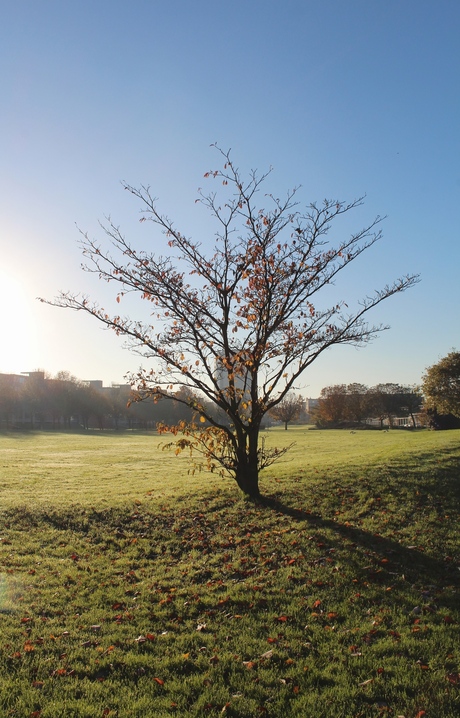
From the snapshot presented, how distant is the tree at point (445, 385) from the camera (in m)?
38.6

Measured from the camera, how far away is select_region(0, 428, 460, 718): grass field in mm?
5016

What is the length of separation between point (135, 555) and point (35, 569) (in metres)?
1.93

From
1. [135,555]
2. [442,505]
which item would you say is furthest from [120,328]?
[442,505]

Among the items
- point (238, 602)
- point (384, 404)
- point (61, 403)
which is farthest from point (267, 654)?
point (61, 403)

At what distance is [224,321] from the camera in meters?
13.9

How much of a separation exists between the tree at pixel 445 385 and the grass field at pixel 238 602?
25.3 metres

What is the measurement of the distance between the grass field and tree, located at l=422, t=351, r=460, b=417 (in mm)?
25273

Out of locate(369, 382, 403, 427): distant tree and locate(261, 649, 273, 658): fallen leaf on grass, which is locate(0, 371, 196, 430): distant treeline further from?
locate(261, 649, 273, 658): fallen leaf on grass

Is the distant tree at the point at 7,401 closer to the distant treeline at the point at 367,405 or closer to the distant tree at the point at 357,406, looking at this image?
the distant treeline at the point at 367,405

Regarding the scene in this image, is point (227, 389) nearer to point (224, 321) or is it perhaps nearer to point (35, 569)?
point (224, 321)

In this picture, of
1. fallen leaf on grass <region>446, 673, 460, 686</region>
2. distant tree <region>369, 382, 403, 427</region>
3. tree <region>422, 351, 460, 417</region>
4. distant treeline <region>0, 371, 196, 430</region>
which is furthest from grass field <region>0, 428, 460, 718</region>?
distant tree <region>369, 382, 403, 427</region>

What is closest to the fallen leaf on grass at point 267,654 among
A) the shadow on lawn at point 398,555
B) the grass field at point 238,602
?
the grass field at point 238,602

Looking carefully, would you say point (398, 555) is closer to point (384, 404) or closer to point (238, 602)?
point (238, 602)

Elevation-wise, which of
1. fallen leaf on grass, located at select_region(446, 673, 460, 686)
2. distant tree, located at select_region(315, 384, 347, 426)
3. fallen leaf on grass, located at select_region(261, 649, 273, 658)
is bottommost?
fallen leaf on grass, located at select_region(261, 649, 273, 658)
